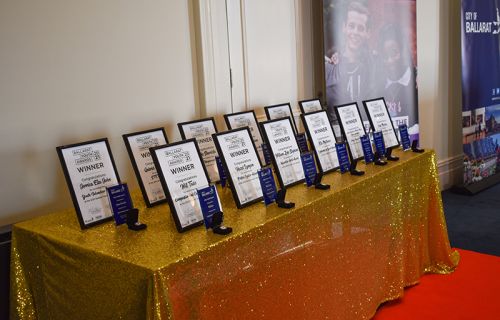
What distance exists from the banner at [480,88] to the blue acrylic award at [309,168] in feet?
10.4

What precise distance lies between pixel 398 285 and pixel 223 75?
137 cm

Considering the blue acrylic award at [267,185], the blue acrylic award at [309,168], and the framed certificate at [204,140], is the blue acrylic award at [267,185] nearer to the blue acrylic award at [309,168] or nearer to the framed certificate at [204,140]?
the blue acrylic award at [309,168]

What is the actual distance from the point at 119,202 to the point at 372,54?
267 cm

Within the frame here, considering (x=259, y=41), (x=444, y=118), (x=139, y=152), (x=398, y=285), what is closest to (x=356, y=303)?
(x=398, y=285)

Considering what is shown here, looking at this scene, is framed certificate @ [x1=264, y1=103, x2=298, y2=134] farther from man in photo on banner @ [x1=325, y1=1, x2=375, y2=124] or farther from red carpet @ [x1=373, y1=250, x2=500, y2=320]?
red carpet @ [x1=373, y1=250, x2=500, y2=320]

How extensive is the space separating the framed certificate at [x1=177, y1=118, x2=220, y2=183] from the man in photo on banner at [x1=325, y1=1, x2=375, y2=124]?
1.41 metres

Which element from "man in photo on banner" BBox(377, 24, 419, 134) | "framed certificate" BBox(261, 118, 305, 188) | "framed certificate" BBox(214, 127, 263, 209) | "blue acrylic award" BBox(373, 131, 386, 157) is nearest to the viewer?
"framed certificate" BBox(214, 127, 263, 209)

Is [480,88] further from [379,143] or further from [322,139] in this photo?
[322,139]

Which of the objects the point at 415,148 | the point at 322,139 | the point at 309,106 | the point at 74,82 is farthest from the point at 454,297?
the point at 74,82

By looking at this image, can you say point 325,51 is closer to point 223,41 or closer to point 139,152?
point 223,41

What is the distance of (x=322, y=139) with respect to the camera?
2387mm

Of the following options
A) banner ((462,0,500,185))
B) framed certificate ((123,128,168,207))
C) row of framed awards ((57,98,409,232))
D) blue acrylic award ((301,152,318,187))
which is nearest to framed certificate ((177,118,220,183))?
row of framed awards ((57,98,409,232))

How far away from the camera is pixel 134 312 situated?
1.45 m

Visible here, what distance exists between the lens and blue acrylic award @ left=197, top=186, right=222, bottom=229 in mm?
1662
